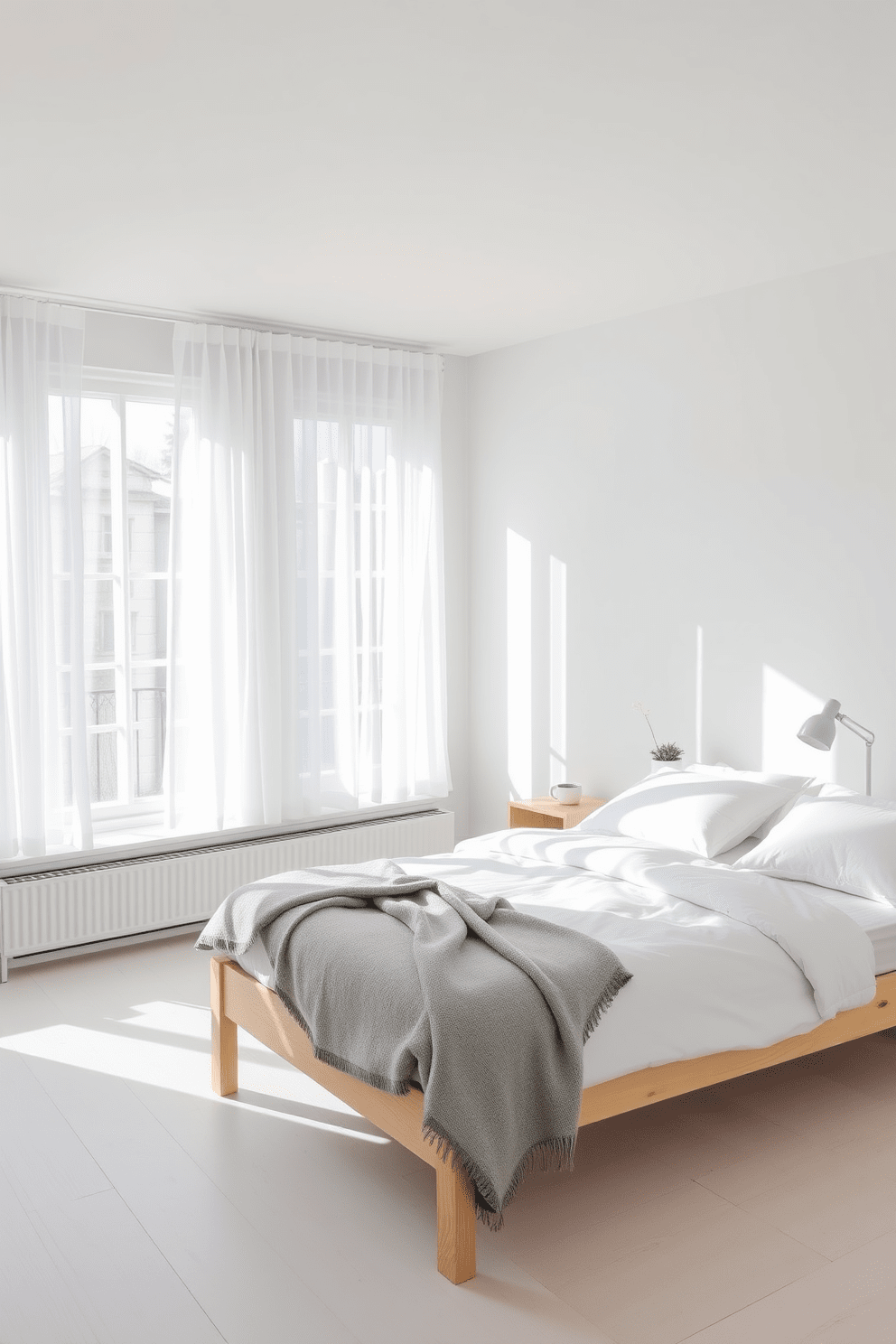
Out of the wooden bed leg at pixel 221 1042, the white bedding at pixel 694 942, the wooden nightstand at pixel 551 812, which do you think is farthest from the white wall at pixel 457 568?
the wooden bed leg at pixel 221 1042

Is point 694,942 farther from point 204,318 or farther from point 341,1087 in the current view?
point 204,318

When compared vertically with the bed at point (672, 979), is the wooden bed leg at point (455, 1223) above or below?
below

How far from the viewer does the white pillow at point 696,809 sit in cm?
396

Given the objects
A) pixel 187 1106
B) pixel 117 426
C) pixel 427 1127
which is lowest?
pixel 187 1106

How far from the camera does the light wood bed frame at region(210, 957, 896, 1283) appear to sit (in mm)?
2438

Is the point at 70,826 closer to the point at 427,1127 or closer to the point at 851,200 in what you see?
the point at 427,1127

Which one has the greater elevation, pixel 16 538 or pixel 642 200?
pixel 642 200

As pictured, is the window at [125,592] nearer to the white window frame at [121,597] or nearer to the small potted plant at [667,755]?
the white window frame at [121,597]

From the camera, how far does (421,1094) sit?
98.7 inches

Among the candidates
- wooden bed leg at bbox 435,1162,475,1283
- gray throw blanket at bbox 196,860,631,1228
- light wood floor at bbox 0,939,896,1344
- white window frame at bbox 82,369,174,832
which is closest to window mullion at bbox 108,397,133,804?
white window frame at bbox 82,369,174,832

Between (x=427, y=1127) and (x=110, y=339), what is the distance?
358 centimetres

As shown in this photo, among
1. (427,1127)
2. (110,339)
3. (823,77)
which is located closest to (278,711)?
(110,339)

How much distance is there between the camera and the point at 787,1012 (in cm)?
298

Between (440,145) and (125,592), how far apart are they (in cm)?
253
